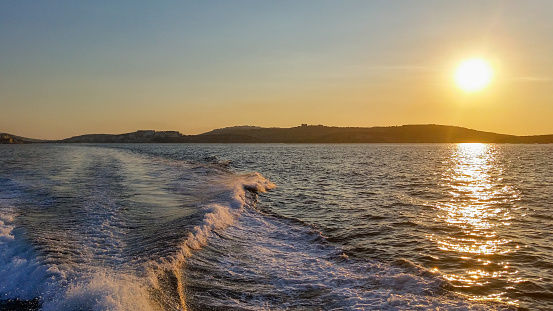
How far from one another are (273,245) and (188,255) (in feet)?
10.3

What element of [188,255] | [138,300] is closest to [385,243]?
[188,255]

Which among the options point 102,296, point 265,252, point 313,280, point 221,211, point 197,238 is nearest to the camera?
point 102,296

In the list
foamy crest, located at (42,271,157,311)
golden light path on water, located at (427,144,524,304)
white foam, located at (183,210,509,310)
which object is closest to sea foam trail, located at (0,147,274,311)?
foamy crest, located at (42,271,157,311)

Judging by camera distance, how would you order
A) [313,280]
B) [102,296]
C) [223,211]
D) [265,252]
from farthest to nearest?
[223,211], [265,252], [313,280], [102,296]

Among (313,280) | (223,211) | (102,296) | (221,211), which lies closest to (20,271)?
(102,296)

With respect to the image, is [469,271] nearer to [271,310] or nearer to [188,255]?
[271,310]

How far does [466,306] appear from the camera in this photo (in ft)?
27.8

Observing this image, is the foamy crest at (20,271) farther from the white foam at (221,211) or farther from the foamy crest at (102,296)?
the white foam at (221,211)

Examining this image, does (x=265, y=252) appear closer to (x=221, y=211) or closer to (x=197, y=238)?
(x=197, y=238)

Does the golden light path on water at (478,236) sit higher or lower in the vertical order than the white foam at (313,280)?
lower

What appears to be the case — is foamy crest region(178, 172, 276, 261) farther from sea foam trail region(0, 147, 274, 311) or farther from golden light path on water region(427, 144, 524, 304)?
golden light path on water region(427, 144, 524, 304)

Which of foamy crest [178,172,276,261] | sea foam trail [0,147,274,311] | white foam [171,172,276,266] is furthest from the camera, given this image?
foamy crest [178,172,276,261]

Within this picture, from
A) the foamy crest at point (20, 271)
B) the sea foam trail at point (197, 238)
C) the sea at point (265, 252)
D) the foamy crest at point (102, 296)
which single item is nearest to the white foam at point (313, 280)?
the sea at point (265, 252)

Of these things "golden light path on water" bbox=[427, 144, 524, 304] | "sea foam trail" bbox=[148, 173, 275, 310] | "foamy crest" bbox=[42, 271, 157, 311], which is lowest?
"golden light path on water" bbox=[427, 144, 524, 304]
